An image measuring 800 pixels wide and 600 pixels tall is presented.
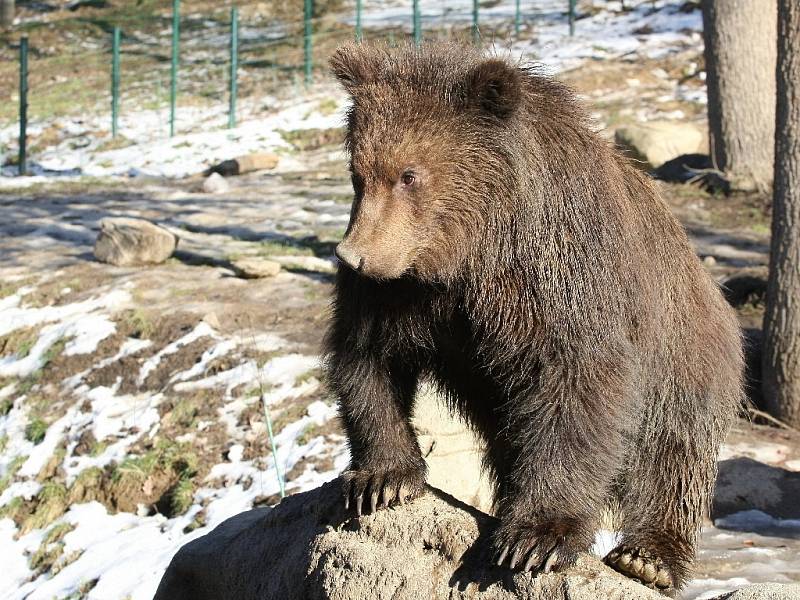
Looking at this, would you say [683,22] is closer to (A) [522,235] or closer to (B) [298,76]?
(B) [298,76]

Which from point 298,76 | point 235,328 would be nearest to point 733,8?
point 235,328

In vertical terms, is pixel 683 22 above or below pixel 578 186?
above

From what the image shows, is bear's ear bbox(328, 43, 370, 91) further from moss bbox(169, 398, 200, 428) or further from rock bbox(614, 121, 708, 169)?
rock bbox(614, 121, 708, 169)

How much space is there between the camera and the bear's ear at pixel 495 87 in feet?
11.9

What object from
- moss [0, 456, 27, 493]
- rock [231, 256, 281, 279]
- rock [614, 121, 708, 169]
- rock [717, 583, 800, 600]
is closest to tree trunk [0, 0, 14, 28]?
rock [614, 121, 708, 169]

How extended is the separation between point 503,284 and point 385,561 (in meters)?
1.08

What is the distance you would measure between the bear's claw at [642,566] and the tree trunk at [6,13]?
29.9 m

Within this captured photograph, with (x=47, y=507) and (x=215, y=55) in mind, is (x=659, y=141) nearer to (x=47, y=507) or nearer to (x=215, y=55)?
(x=47, y=507)

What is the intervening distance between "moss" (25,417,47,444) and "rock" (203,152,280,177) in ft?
28.3

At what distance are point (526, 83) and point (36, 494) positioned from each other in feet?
16.9

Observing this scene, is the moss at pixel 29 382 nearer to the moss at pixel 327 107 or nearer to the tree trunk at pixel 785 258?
the tree trunk at pixel 785 258

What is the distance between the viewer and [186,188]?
15.5 m

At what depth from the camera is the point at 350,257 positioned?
3426 millimetres

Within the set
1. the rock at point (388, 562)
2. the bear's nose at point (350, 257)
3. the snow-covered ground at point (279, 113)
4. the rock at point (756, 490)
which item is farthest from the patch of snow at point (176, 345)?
the snow-covered ground at point (279, 113)
